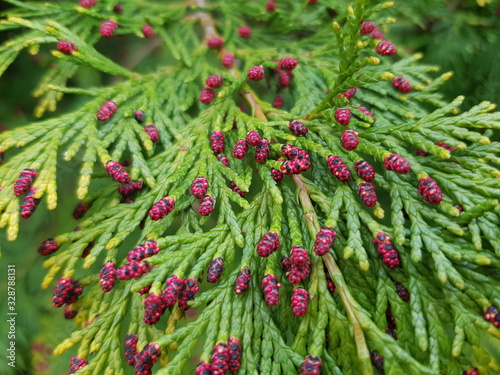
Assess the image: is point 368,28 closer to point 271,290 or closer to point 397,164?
point 397,164

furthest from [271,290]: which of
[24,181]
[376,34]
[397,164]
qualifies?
[376,34]

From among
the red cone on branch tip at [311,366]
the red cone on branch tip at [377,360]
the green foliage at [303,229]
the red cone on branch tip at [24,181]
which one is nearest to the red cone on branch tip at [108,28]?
the green foliage at [303,229]

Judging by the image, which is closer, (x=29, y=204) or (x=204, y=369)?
(x=204, y=369)

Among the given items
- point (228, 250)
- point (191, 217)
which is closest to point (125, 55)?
point (191, 217)

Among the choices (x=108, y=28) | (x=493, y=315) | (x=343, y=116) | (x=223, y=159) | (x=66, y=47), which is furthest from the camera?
(x=108, y=28)

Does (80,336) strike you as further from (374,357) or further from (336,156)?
(336,156)

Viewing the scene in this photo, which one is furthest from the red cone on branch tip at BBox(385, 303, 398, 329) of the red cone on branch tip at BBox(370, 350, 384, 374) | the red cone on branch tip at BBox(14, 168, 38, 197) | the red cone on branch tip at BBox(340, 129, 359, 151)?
the red cone on branch tip at BBox(14, 168, 38, 197)

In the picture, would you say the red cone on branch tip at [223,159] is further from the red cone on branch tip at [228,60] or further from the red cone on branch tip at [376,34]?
the red cone on branch tip at [376,34]
